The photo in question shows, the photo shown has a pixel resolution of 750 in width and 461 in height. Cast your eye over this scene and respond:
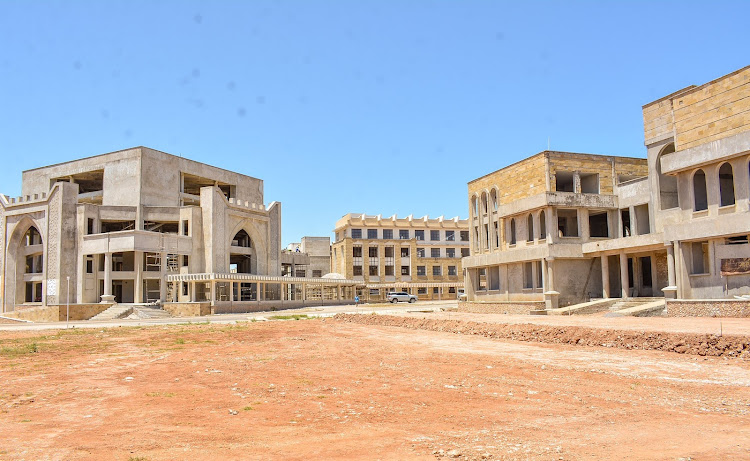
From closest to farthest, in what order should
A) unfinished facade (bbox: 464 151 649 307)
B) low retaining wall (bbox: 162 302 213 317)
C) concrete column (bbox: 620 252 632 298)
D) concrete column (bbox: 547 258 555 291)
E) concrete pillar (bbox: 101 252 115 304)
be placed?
concrete column (bbox: 620 252 632 298)
concrete column (bbox: 547 258 555 291)
unfinished facade (bbox: 464 151 649 307)
low retaining wall (bbox: 162 302 213 317)
concrete pillar (bbox: 101 252 115 304)

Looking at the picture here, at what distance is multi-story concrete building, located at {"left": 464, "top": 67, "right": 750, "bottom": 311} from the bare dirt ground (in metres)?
15.2

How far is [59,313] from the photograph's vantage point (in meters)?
43.8

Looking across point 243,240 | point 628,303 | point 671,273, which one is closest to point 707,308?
point 671,273

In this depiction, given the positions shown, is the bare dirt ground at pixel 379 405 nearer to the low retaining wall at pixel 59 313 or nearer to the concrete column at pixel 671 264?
the concrete column at pixel 671 264

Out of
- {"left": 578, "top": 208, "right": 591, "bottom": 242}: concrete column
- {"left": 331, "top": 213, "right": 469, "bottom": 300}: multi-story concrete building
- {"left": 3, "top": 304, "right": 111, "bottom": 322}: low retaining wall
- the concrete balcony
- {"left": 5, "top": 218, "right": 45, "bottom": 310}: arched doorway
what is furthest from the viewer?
{"left": 331, "top": 213, "right": 469, "bottom": 300}: multi-story concrete building

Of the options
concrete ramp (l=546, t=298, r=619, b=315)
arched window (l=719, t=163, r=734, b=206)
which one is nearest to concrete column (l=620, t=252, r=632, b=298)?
concrete ramp (l=546, t=298, r=619, b=315)

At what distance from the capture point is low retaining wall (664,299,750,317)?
2506 centimetres

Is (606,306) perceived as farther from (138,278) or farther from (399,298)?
(399,298)

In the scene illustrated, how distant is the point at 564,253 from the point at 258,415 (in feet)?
106

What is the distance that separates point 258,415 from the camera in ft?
28.9

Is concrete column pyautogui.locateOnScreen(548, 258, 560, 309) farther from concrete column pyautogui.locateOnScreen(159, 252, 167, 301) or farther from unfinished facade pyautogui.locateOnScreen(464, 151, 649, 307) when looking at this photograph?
concrete column pyautogui.locateOnScreen(159, 252, 167, 301)

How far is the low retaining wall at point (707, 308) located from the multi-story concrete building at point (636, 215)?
90 cm

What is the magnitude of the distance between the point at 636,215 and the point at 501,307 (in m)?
11.1

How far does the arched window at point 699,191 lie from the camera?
96.9 feet
